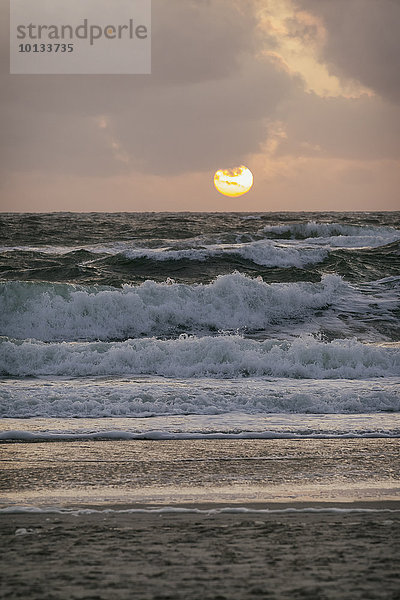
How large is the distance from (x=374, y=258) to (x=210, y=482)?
23.1 metres

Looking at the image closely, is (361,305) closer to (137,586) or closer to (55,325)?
(55,325)

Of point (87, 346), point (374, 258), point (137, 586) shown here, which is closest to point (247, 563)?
point (137, 586)

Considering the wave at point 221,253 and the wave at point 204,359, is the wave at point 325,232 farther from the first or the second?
the wave at point 204,359

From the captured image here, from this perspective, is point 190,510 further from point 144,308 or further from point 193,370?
point 144,308

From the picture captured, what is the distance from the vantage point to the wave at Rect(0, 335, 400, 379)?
447 inches

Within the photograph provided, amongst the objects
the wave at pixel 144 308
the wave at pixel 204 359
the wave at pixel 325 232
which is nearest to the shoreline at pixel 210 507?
the wave at pixel 204 359

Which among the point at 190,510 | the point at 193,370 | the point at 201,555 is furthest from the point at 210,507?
the point at 193,370

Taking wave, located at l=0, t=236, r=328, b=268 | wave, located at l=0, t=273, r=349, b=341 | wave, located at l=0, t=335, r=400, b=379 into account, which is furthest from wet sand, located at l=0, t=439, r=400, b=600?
wave, located at l=0, t=236, r=328, b=268

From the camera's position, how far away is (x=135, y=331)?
53.6 feet

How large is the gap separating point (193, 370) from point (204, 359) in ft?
1.36

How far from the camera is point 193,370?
11305 mm

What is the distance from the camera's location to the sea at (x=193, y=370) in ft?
19.0

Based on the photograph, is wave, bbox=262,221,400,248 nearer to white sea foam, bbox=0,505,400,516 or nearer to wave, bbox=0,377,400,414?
wave, bbox=0,377,400,414

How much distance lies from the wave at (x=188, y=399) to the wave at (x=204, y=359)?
3.50 feet
